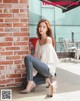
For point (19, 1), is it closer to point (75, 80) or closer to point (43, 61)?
point (43, 61)

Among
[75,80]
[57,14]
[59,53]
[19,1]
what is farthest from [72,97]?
[57,14]

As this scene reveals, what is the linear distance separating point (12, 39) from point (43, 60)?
57 centimetres

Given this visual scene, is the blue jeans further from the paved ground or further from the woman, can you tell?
the paved ground

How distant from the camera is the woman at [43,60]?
3.73 metres

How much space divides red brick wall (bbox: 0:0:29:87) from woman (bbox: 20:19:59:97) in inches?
10.3

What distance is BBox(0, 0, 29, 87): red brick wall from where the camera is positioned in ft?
13.0

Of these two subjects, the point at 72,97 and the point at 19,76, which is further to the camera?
the point at 19,76

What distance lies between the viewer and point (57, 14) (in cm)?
1080

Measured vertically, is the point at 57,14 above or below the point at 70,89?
above

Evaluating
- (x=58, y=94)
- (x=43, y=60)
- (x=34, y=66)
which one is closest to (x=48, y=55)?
(x=43, y=60)

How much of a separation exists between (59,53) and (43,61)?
6.52 metres

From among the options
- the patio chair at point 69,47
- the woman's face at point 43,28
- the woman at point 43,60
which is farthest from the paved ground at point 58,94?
the patio chair at point 69,47

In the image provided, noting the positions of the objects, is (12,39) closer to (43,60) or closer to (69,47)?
(43,60)

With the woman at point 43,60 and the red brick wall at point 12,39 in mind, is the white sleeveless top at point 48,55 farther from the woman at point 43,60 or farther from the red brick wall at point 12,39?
the red brick wall at point 12,39
